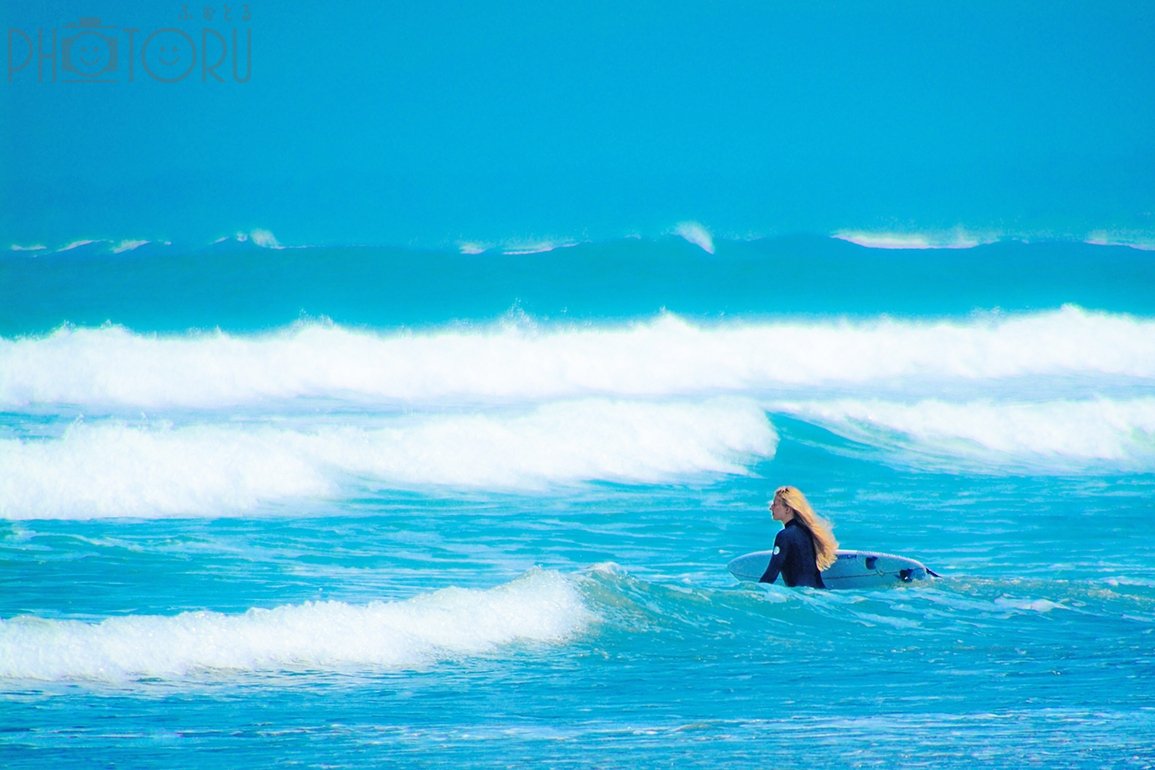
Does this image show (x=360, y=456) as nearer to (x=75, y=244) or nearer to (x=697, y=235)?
(x=75, y=244)

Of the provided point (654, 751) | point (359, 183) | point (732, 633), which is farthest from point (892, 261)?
point (654, 751)

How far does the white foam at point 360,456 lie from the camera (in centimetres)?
809

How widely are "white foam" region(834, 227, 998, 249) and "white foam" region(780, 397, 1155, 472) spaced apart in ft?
21.1

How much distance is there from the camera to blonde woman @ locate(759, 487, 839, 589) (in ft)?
16.6

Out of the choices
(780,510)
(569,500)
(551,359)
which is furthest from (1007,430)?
(780,510)

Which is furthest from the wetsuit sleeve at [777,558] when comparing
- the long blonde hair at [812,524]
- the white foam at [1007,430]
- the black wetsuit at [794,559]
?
the white foam at [1007,430]

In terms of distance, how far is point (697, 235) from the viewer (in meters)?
19.4

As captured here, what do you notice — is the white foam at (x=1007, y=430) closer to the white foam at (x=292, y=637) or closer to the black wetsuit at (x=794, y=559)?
the black wetsuit at (x=794, y=559)

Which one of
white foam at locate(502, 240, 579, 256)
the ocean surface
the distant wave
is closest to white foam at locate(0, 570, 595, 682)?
the ocean surface

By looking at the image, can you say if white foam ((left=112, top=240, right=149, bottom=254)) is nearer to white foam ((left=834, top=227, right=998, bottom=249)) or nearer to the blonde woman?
white foam ((left=834, top=227, right=998, bottom=249))

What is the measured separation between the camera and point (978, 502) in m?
8.71

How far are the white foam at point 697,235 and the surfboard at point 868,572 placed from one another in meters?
13.3

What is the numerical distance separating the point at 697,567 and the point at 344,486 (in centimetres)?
350

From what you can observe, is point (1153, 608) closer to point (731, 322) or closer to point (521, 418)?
A: point (521, 418)
